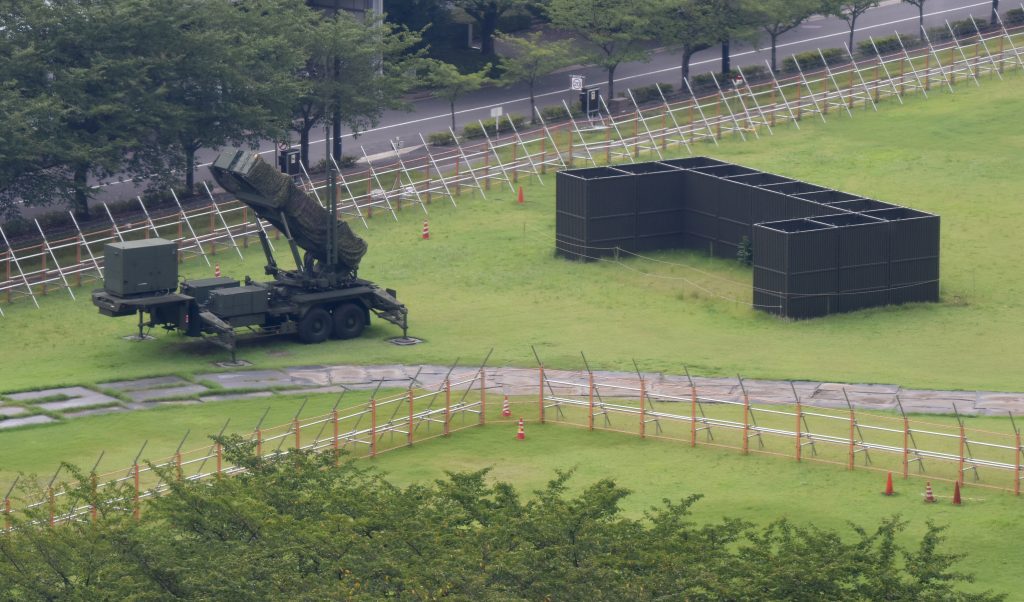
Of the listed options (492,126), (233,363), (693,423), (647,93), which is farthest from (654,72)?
(693,423)

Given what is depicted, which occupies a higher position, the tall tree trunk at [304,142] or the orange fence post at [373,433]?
the tall tree trunk at [304,142]

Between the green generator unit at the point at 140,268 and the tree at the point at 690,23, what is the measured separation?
4297 cm

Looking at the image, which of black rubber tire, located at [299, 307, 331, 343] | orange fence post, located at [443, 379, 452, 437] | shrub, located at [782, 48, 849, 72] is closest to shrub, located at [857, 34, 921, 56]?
shrub, located at [782, 48, 849, 72]

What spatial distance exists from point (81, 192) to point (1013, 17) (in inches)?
2301

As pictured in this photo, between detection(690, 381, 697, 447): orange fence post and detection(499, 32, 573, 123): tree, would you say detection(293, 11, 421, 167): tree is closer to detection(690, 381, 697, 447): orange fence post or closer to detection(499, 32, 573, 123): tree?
detection(499, 32, 573, 123): tree

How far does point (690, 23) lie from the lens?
101562mm

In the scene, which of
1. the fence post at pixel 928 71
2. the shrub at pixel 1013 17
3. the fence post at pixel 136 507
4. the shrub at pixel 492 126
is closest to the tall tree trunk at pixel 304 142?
the shrub at pixel 492 126

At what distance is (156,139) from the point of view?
273 ft

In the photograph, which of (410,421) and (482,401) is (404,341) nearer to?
(482,401)

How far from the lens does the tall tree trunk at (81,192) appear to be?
79.8 m

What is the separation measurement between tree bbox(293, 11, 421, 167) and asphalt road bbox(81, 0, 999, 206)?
5.20 m

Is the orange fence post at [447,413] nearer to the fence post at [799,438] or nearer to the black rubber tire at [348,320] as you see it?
the fence post at [799,438]

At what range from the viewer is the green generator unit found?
63.6 m

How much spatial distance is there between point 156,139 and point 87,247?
9.34m
